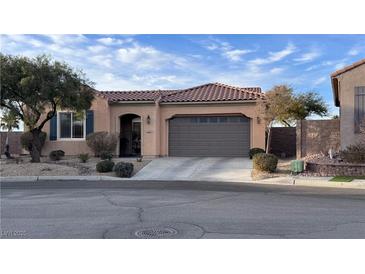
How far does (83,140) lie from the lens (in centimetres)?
2384

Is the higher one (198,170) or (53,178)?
(198,170)

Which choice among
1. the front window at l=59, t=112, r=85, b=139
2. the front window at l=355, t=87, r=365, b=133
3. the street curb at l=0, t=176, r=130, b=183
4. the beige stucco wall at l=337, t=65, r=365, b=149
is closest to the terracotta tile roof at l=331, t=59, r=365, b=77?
the beige stucco wall at l=337, t=65, r=365, b=149

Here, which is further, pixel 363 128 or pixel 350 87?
pixel 350 87

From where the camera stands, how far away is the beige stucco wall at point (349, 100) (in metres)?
17.5

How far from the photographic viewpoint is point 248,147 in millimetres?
22594

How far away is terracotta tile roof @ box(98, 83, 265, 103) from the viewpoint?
22.6 m

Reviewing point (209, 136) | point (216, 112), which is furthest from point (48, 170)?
point (216, 112)

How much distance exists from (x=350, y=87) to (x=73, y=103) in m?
13.3

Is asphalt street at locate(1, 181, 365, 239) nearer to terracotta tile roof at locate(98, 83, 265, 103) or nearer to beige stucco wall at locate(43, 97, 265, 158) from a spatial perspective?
beige stucco wall at locate(43, 97, 265, 158)

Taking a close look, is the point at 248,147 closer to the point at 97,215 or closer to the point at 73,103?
the point at 73,103

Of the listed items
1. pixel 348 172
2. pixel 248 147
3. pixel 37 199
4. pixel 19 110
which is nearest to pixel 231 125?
pixel 248 147

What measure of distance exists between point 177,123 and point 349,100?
10089 mm

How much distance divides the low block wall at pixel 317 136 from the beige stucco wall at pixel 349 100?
163 centimetres

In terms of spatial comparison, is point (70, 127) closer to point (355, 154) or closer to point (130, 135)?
point (130, 135)
